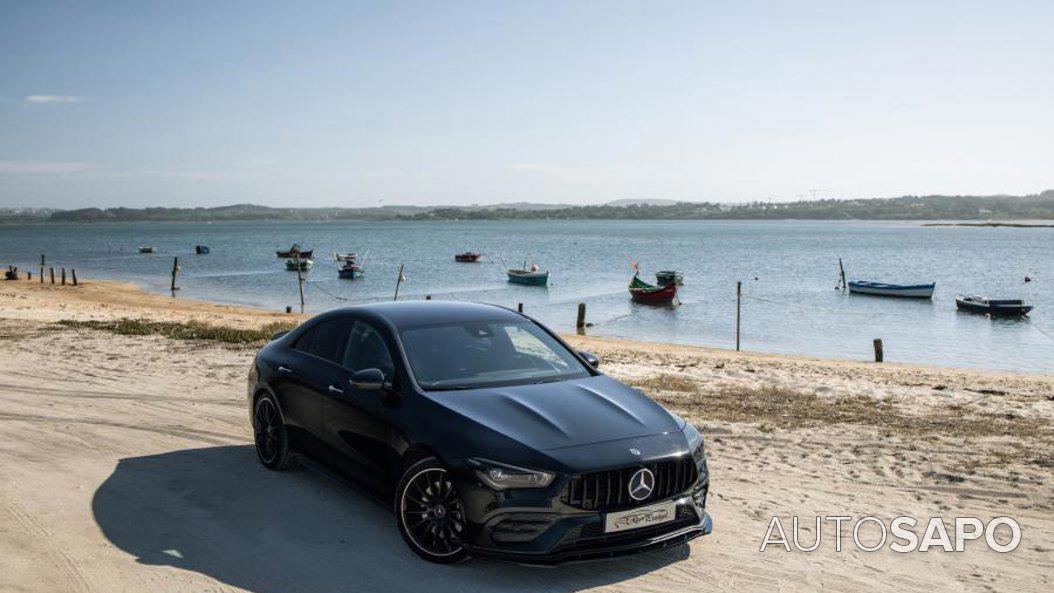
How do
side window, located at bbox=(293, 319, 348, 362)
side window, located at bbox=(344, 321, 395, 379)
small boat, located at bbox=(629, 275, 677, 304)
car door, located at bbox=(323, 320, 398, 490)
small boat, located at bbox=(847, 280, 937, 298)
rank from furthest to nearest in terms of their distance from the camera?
small boat, located at bbox=(847, 280, 937, 298)
small boat, located at bbox=(629, 275, 677, 304)
side window, located at bbox=(293, 319, 348, 362)
side window, located at bbox=(344, 321, 395, 379)
car door, located at bbox=(323, 320, 398, 490)

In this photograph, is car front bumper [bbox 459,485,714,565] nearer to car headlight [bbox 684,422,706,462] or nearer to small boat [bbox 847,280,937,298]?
car headlight [bbox 684,422,706,462]

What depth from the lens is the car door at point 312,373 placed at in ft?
22.6

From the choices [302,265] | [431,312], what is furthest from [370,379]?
[302,265]

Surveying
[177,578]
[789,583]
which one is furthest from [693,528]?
[177,578]

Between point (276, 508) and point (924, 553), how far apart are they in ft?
16.0

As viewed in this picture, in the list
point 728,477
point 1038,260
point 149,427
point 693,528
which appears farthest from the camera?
point 1038,260

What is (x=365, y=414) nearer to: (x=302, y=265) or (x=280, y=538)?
(x=280, y=538)

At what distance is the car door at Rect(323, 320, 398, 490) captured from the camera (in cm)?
600

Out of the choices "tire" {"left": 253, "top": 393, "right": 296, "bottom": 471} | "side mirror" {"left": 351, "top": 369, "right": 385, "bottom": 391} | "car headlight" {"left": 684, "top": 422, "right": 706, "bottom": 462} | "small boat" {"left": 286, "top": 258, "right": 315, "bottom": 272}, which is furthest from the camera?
"small boat" {"left": 286, "top": 258, "right": 315, "bottom": 272}

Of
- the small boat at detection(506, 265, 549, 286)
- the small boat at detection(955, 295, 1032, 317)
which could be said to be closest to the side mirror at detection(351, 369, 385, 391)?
the small boat at detection(955, 295, 1032, 317)

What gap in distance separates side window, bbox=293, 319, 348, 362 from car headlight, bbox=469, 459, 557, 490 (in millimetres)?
2184

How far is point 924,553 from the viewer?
5.96 m

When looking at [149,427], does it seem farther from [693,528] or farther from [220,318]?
[220,318]

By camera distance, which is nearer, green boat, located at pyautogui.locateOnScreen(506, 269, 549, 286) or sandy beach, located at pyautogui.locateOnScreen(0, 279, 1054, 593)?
sandy beach, located at pyautogui.locateOnScreen(0, 279, 1054, 593)
